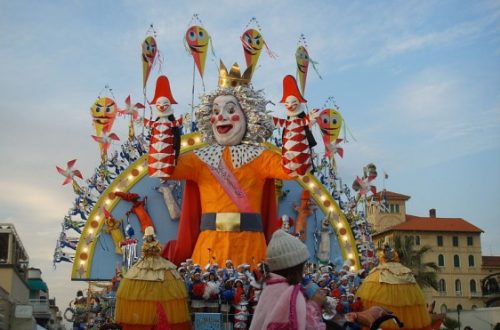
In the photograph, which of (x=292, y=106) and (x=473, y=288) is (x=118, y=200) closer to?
(x=292, y=106)

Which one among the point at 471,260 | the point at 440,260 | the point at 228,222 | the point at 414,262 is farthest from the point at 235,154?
the point at 471,260

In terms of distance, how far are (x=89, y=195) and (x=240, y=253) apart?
4337mm

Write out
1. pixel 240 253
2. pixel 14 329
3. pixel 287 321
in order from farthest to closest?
pixel 14 329 → pixel 240 253 → pixel 287 321

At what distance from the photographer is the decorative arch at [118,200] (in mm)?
13875

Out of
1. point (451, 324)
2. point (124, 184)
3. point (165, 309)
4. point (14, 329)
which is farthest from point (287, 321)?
point (451, 324)

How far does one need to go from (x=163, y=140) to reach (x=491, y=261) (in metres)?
43.9

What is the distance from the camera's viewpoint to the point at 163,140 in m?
11.2

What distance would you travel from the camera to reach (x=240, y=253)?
1130 centimetres

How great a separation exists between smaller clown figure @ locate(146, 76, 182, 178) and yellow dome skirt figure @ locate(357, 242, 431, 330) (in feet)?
12.2

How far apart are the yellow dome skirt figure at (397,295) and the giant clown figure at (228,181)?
1.94 metres

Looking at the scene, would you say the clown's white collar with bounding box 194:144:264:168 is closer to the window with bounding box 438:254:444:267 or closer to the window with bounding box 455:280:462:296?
the window with bounding box 438:254:444:267

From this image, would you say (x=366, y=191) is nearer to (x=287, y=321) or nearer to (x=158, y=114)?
(x=158, y=114)

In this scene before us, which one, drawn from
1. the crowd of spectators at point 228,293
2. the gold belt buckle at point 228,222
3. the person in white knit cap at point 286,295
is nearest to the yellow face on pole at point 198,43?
the gold belt buckle at point 228,222

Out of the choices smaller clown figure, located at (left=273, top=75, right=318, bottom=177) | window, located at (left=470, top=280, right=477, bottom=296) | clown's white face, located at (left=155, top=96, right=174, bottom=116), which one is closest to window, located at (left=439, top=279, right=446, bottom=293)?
window, located at (left=470, top=280, right=477, bottom=296)
